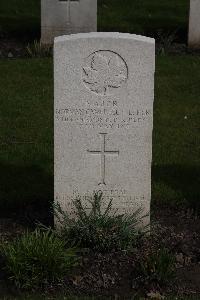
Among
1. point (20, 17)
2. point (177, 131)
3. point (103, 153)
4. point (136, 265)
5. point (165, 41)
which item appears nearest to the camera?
point (136, 265)

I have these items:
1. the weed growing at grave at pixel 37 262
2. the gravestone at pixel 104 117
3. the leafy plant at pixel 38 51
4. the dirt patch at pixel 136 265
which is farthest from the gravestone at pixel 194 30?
the weed growing at grave at pixel 37 262

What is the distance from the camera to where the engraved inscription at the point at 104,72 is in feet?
20.7

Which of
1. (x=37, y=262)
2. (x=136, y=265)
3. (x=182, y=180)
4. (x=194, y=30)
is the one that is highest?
(x=194, y=30)

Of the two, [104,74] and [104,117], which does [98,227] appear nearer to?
[104,117]

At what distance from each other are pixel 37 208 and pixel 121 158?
125 centimetres

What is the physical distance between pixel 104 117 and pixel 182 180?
6.29 feet

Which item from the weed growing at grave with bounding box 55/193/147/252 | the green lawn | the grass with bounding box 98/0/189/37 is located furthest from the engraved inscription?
the grass with bounding box 98/0/189/37

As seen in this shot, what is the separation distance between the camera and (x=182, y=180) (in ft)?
26.5

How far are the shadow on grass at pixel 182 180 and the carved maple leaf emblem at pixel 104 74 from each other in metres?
1.71

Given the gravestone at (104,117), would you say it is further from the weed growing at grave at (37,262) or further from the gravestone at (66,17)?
the gravestone at (66,17)

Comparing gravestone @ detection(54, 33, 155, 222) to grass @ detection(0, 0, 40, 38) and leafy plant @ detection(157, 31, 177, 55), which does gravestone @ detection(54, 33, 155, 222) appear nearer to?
leafy plant @ detection(157, 31, 177, 55)

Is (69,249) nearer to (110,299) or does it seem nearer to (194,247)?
(110,299)

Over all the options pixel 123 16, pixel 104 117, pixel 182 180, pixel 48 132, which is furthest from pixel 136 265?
pixel 123 16

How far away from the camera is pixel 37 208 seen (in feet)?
24.3
